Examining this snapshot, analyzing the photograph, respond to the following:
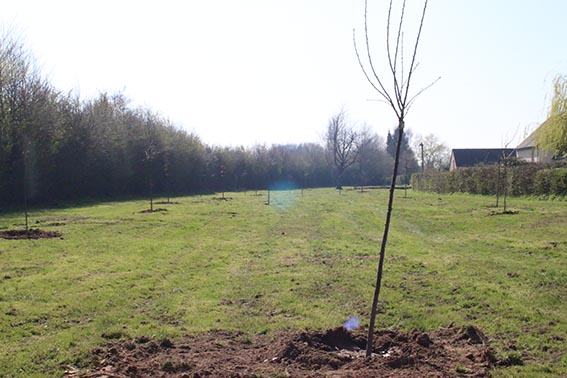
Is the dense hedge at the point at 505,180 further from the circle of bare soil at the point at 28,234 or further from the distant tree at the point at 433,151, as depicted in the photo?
the distant tree at the point at 433,151

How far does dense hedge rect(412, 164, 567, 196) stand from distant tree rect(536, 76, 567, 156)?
83.5 inches

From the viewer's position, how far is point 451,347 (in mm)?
4785

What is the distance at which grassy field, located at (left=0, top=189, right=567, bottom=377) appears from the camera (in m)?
5.39

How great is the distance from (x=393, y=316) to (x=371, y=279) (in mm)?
2192

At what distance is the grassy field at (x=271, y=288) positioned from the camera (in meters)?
5.39

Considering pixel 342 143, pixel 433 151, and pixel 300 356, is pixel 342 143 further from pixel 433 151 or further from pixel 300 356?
pixel 300 356

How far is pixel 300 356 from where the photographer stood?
14.4ft

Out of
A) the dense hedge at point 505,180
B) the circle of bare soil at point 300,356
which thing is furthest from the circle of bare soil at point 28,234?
the dense hedge at point 505,180

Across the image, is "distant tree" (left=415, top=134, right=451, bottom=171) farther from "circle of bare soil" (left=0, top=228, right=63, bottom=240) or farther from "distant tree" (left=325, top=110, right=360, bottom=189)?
"circle of bare soil" (left=0, top=228, right=63, bottom=240)

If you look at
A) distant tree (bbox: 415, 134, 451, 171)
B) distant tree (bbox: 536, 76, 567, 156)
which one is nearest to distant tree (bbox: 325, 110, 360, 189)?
distant tree (bbox: 415, 134, 451, 171)

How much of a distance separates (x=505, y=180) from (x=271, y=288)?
73.4 ft

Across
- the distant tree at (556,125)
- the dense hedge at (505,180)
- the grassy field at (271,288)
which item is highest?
the distant tree at (556,125)

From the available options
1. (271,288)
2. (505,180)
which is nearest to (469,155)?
(505,180)

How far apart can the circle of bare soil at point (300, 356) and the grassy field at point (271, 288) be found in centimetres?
32
